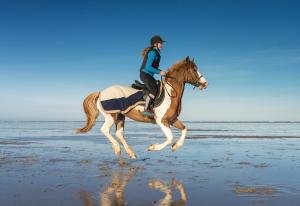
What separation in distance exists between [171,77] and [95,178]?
370cm

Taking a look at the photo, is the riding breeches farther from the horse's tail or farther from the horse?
the horse's tail

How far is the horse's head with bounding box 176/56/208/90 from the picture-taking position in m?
9.95

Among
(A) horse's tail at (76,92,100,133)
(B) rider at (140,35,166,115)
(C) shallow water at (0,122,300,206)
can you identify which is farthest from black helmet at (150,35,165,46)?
(C) shallow water at (0,122,300,206)

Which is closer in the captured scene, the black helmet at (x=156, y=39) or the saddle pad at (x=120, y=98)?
the black helmet at (x=156, y=39)

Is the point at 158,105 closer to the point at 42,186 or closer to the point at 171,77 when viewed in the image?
the point at 171,77

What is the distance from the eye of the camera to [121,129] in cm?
1136

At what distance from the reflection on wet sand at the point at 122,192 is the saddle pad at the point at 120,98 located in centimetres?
249

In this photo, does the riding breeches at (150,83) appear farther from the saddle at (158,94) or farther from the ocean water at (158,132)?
the ocean water at (158,132)

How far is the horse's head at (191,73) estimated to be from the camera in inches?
392

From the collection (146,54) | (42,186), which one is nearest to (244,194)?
(42,186)

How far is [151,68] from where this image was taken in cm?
978

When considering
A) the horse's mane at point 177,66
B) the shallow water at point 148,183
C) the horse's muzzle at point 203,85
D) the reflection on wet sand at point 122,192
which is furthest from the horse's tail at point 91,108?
the reflection on wet sand at point 122,192

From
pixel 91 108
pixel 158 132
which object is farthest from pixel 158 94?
pixel 158 132

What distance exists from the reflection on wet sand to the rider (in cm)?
230
